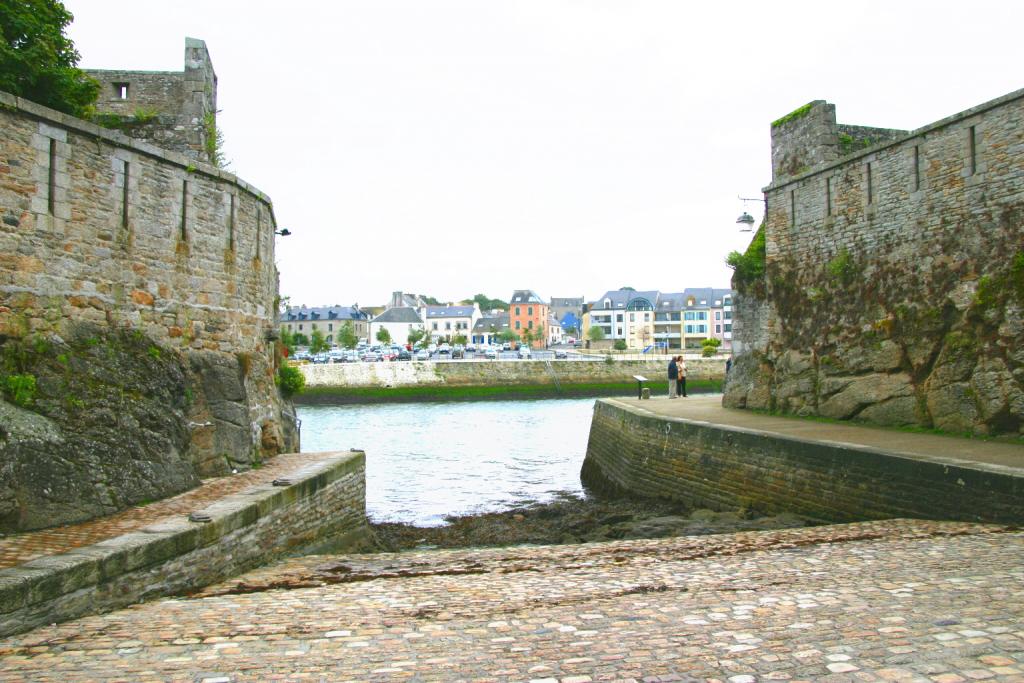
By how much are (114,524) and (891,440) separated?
9978 millimetres

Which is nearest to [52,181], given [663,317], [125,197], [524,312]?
[125,197]

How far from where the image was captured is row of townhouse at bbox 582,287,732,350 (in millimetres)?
→ 102000

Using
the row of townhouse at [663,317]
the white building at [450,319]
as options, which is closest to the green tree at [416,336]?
the white building at [450,319]

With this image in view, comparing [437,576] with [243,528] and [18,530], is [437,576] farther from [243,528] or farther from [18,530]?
[18,530]

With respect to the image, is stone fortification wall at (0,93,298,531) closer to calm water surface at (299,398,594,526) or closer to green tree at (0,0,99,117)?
green tree at (0,0,99,117)

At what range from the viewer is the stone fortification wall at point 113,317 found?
7297 mm

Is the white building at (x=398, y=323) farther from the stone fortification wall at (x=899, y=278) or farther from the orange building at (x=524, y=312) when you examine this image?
the stone fortification wall at (x=899, y=278)

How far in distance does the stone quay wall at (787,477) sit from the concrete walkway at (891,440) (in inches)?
9.8

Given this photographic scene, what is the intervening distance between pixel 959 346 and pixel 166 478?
1109cm

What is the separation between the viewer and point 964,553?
665 cm

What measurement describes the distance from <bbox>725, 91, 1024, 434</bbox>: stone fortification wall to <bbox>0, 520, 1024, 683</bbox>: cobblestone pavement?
4465mm

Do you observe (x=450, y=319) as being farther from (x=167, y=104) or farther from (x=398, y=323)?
(x=167, y=104)

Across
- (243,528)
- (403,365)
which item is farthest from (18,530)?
(403,365)

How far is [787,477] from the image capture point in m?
10.9
